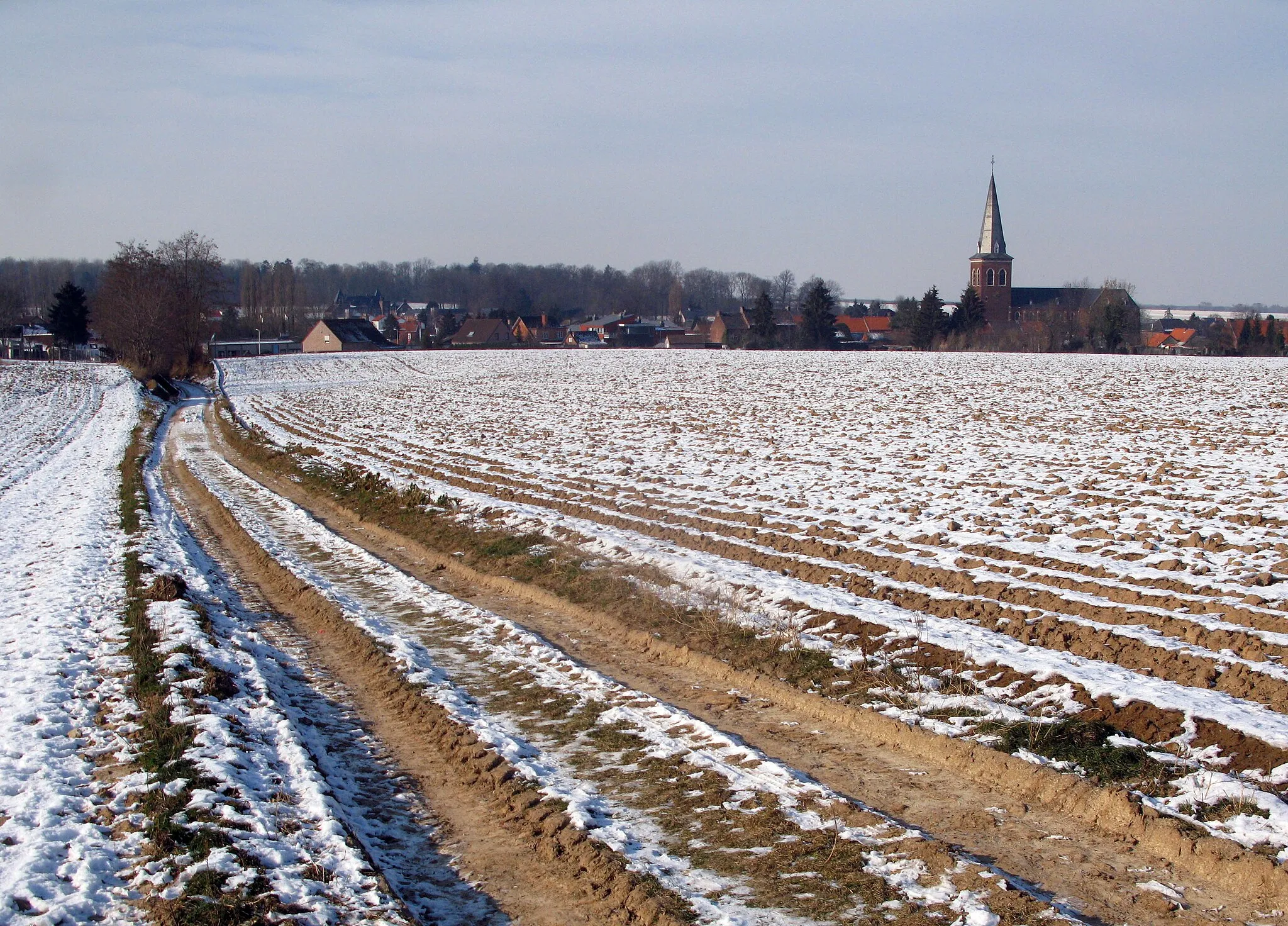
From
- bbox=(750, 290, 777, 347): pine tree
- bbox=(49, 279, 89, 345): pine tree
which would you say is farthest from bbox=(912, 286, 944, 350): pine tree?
bbox=(49, 279, 89, 345): pine tree

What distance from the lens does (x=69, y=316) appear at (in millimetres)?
94125

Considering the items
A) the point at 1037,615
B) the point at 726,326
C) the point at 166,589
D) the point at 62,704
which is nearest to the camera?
the point at 62,704

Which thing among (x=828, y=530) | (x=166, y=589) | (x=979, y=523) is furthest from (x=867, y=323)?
(x=166, y=589)

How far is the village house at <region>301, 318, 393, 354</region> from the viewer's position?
118m

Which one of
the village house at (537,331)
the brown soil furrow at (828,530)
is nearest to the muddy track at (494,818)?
the brown soil furrow at (828,530)

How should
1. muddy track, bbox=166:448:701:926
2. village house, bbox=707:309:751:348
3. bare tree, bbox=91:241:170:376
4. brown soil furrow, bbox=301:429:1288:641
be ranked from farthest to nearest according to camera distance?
village house, bbox=707:309:751:348
bare tree, bbox=91:241:170:376
brown soil furrow, bbox=301:429:1288:641
muddy track, bbox=166:448:701:926

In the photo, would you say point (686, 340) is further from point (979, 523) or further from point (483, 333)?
point (979, 523)

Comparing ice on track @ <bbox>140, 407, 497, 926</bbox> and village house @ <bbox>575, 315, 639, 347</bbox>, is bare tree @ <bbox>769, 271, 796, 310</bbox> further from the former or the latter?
ice on track @ <bbox>140, 407, 497, 926</bbox>

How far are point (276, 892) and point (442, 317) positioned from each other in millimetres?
142609

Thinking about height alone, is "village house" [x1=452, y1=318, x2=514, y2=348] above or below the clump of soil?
above

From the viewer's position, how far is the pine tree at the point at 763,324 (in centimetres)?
10162

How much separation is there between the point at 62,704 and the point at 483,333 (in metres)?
128

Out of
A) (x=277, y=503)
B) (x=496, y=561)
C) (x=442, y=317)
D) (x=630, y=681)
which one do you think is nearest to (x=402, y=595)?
(x=496, y=561)

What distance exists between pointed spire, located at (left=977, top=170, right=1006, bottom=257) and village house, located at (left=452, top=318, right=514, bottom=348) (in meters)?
62.4
